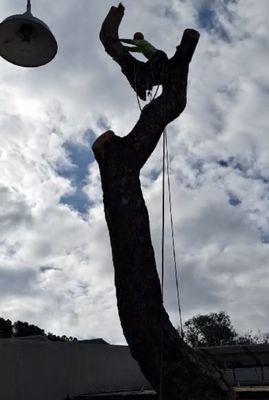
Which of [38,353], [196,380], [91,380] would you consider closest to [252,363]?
[91,380]

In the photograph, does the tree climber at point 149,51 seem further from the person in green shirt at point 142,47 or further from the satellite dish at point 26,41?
the satellite dish at point 26,41

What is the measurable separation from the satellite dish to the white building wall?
166 inches

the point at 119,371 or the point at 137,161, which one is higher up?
the point at 137,161

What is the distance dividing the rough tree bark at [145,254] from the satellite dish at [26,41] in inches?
47.3

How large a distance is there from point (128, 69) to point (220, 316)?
44.1 metres

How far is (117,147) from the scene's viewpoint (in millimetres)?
6500

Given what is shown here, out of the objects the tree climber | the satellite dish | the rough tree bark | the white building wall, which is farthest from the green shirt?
the white building wall

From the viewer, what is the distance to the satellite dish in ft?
19.0

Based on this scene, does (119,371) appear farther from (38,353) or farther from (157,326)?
(157,326)

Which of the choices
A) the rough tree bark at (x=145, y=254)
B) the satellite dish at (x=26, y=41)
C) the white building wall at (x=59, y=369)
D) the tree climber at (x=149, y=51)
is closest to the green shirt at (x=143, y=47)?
the tree climber at (x=149, y=51)

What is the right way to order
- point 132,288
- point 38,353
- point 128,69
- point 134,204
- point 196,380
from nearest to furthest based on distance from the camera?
point 196,380 < point 132,288 < point 134,204 < point 128,69 < point 38,353

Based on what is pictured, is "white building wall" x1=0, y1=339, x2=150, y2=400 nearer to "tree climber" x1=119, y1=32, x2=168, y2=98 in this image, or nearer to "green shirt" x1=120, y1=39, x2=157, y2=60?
"tree climber" x1=119, y1=32, x2=168, y2=98

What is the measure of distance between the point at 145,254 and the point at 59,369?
423cm

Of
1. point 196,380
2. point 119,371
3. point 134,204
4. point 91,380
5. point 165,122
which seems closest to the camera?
point 196,380
